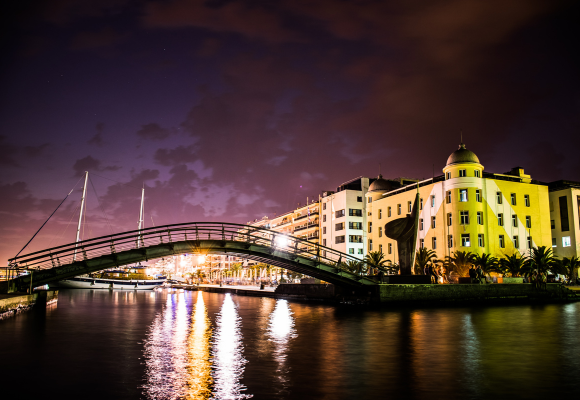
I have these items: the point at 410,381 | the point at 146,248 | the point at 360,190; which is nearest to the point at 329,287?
the point at 146,248

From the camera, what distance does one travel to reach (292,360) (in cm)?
1406

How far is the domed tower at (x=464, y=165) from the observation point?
57844 millimetres

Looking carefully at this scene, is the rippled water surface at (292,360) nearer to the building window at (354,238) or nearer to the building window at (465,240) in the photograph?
the building window at (465,240)

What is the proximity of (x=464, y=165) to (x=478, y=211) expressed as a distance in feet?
19.5

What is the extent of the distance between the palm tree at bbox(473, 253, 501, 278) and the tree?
1040mm

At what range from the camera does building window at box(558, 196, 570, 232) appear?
64.6 metres

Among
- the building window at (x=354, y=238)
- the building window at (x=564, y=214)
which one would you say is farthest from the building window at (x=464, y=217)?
the building window at (x=354, y=238)

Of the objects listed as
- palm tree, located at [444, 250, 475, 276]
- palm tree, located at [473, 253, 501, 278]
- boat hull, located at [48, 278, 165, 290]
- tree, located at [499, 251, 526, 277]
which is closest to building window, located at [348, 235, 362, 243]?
palm tree, located at [444, 250, 475, 276]

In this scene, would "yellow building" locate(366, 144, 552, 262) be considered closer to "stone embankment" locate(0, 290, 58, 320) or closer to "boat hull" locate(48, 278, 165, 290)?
"stone embankment" locate(0, 290, 58, 320)

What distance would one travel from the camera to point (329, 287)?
145 feet

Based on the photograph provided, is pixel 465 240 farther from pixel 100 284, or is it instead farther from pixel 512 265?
pixel 100 284

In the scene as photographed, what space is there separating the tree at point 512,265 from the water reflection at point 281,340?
A: 34.5 metres

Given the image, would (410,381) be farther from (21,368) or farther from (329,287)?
(329,287)

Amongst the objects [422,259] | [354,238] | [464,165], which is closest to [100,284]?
[354,238]
